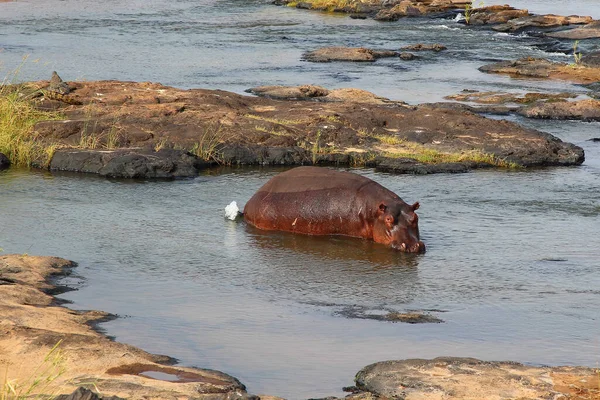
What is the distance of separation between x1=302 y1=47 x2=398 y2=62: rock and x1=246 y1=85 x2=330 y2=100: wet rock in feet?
24.3

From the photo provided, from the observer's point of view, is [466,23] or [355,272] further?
[466,23]

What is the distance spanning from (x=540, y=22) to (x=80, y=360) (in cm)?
3392

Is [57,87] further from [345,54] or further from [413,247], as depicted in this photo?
[345,54]

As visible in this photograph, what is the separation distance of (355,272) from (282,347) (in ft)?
8.48

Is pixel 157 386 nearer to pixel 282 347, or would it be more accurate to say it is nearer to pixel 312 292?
pixel 282 347

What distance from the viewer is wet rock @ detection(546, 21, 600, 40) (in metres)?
35.8

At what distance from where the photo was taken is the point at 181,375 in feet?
23.7

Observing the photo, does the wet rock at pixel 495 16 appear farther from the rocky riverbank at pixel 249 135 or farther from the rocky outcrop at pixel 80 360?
the rocky outcrop at pixel 80 360

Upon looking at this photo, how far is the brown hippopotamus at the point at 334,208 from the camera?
462 inches

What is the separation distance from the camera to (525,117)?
72.3 ft

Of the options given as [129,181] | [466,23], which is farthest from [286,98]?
[466,23]

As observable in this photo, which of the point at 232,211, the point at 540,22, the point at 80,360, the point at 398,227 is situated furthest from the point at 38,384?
the point at 540,22

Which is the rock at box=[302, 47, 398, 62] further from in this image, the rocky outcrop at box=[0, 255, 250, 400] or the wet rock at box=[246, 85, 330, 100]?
the rocky outcrop at box=[0, 255, 250, 400]

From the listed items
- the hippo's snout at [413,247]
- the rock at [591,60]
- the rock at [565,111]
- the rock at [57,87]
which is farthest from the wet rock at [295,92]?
the hippo's snout at [413,247]
